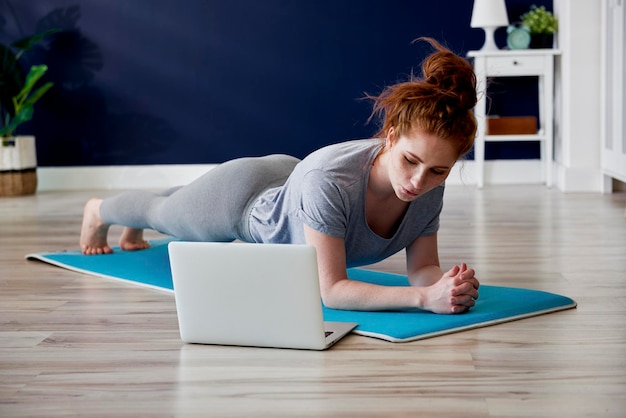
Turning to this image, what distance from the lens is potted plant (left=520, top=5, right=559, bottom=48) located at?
15.8 feet

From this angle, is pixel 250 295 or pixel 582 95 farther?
pixel 582 95

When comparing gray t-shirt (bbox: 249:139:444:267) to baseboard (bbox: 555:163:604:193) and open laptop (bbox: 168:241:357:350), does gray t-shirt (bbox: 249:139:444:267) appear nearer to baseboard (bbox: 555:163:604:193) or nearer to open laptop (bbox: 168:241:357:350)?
open laptop (bbox: 168:241:357:350)

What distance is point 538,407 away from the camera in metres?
1.41

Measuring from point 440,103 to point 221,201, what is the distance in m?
0.81

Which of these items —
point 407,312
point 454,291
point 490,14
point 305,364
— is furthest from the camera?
point 490,14

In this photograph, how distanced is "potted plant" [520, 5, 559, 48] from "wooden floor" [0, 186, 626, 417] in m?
2.43

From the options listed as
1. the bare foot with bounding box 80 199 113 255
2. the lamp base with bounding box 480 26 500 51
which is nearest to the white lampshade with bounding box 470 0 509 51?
the lamp base with bounding box 480 26 500 51

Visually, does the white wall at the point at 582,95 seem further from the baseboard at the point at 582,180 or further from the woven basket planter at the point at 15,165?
the woven basket planter at the point at 15,165

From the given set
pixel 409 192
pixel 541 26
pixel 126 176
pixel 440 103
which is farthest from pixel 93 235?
pixel 541 26

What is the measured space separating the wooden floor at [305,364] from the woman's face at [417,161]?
314mm

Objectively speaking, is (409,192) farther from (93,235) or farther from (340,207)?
(93,235)

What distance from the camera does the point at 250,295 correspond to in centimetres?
174

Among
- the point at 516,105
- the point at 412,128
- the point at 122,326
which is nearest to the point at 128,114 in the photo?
the point at 516,105

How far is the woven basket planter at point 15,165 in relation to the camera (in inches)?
197
